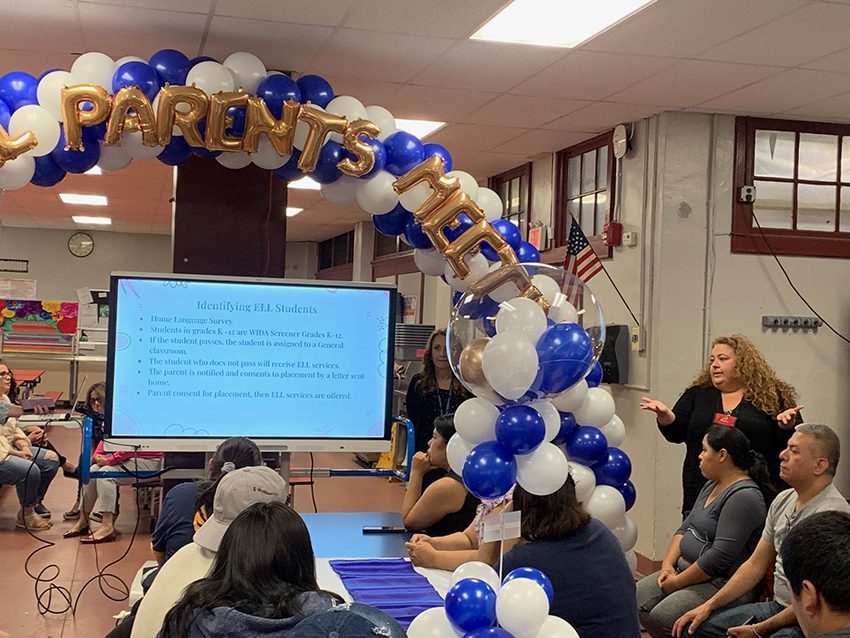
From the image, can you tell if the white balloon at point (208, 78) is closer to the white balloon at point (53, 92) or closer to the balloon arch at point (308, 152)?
A: the balloon arch at point (308, 152)

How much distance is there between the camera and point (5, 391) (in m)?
6.90

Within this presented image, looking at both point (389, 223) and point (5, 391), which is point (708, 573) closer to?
point (389, 223)

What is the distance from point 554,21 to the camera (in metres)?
4.11

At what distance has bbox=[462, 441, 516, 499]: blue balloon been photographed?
2607 millimetres

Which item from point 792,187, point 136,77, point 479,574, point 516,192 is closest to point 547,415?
point 479,574

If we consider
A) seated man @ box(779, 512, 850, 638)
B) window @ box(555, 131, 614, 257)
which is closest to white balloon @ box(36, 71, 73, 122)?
seated man @ box(779, 512, 850, 638)

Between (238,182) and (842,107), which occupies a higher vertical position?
(842,107)

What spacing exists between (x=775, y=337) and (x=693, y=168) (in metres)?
1.17

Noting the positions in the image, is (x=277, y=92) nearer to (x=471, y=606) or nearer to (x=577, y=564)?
(x=577, y=564)

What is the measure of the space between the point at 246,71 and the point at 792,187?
11.9 ft

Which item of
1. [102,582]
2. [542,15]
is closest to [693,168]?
[542,15]

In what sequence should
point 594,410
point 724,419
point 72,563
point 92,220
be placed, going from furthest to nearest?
1. point 92,220
2. point 72,563
3. point 724,419
4. point 594,410

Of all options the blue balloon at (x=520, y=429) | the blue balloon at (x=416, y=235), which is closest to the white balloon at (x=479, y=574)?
the blue balloon at (x=520, y=429)

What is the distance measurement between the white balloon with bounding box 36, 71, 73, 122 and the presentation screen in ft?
2.47
